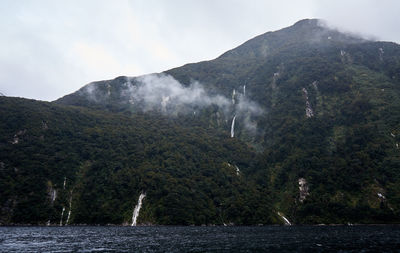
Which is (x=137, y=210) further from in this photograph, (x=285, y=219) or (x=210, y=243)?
(x=210, y=243)

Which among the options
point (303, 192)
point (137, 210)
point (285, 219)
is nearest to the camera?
point (285, 219)

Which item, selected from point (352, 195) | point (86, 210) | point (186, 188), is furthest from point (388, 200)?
point (86, 210)

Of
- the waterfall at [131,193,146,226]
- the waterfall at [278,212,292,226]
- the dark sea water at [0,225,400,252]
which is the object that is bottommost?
the waterfall at [278,212,292,226]

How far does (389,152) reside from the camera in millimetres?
187500

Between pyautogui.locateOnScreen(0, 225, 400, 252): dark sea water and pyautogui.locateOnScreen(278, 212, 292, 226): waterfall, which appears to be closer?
pyautogui.locateOnScreen(0, 225, 400, 252): dark sea water

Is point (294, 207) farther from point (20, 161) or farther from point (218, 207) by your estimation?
point (20, 161)

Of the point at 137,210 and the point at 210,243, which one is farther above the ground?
the point at 210,243

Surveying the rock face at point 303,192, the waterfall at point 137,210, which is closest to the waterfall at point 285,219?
the rock face at point 303,192

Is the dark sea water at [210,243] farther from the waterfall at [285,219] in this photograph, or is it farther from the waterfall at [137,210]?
the waterfall at [285,219]

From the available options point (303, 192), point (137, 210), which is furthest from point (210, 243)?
point (303, 192)

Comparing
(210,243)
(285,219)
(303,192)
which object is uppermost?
(210,243)

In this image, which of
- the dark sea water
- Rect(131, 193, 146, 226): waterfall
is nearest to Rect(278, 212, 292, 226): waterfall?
the dark sea water

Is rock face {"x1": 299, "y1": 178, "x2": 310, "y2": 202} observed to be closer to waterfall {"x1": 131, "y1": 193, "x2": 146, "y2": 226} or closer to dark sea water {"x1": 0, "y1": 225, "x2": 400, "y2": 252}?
dark sea water {"x1": 0, "y1": 225, "x2": 400, "y2": 252}

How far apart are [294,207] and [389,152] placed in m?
74.7
